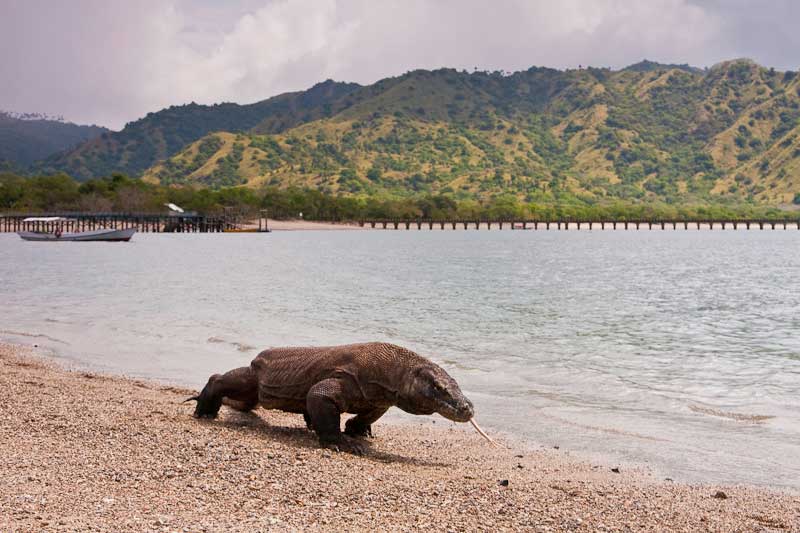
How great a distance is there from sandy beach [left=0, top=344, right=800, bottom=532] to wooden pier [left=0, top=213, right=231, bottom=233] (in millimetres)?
127674

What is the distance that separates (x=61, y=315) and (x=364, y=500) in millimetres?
25172

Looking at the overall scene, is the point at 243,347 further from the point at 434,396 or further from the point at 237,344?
the point at 434,396

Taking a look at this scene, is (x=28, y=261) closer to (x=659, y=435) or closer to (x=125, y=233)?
(x=125, y=233)

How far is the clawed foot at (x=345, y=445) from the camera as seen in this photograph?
958 centimetres

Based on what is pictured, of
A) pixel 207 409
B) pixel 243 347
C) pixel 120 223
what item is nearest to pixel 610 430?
pixel 207 409

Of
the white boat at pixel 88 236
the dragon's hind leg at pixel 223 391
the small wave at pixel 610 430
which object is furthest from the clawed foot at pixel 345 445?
the white boat at pixel 88 236

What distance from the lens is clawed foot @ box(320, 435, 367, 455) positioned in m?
9.58

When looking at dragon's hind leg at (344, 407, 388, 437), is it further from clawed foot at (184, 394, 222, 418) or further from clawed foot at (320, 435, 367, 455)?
clawed foot at (184, 394, 222, 418)

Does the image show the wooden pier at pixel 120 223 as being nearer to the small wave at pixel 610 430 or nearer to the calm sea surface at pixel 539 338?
the calm sea surface at pixel 539 338

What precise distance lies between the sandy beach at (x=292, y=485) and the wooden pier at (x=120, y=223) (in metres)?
128

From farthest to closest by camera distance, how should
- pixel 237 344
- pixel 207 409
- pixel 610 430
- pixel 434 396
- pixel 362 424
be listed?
pixel 237 344 → pixel 610 430 → pixel 207 409 → pixel 362 424 → pixel 434 396

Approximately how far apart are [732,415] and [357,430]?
740cm

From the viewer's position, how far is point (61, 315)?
29.7 meters

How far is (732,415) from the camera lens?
47.3ft
